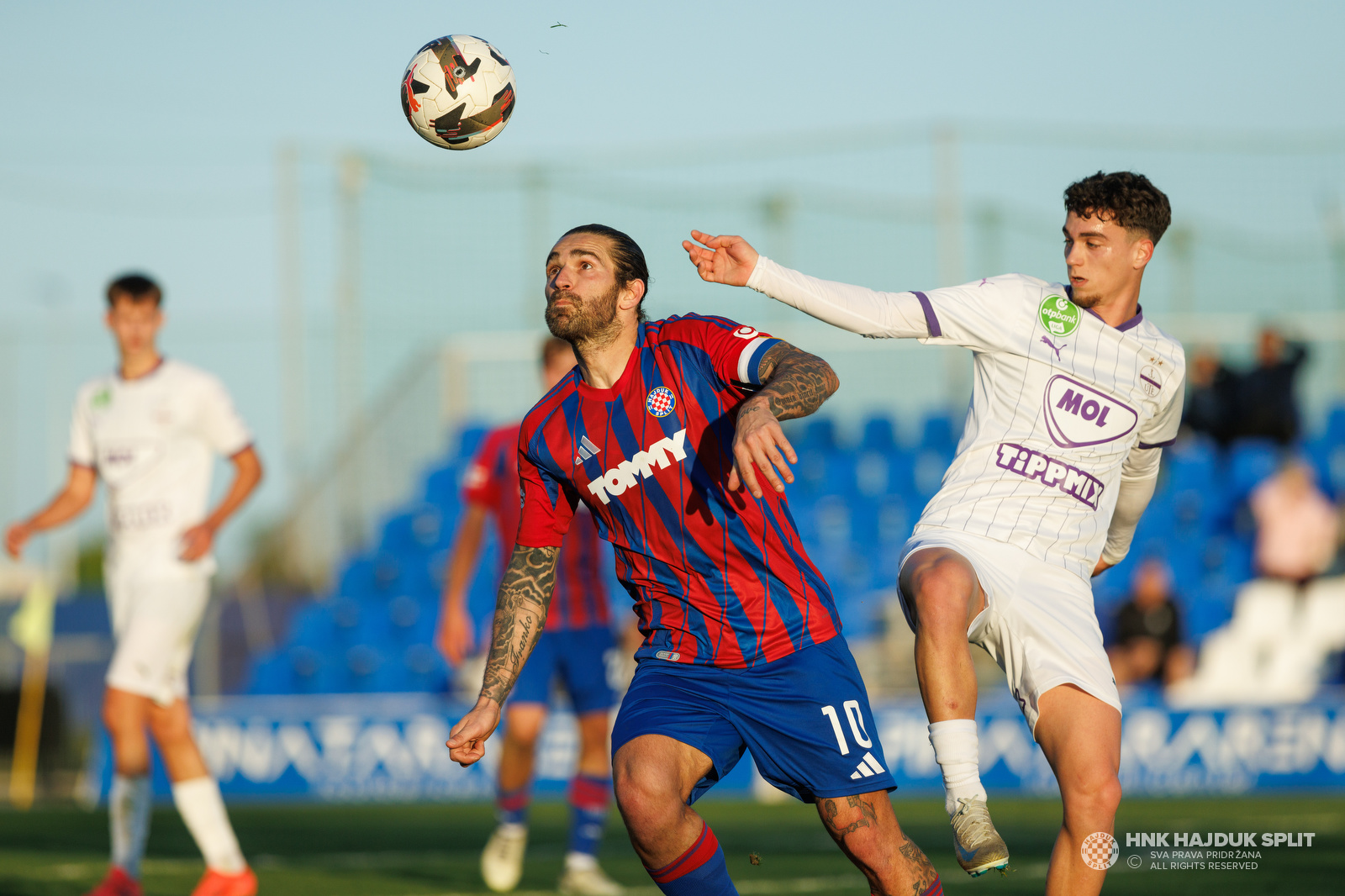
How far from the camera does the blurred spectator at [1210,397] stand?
1509 centimetres

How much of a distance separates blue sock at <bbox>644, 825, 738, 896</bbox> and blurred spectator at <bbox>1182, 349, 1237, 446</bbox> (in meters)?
11.8

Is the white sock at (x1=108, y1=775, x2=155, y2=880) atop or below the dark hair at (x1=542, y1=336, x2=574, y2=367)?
below

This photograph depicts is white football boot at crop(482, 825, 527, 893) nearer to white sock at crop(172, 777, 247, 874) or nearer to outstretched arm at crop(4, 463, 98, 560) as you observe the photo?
white sock at crop(172, 777, 247, 874)

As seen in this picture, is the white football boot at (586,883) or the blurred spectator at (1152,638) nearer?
the white football boot at (586,883)

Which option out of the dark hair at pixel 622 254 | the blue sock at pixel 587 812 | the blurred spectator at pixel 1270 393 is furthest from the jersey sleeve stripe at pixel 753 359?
the blurred spectator at pixel 1270 393

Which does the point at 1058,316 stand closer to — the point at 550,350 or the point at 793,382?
the point at 793,382

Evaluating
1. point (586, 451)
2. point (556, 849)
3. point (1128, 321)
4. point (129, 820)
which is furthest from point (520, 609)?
point (556, 849)

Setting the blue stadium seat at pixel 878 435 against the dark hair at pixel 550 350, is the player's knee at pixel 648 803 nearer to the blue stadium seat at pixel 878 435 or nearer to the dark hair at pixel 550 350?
the dark hair at pixel 550 350

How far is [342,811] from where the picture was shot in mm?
12211

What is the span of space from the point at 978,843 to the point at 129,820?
14.1ft

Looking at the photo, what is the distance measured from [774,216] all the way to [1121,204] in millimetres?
11700

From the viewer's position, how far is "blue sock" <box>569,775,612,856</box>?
7508 millimetres

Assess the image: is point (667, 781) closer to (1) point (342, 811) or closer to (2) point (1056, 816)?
(2) point (1056, 816)

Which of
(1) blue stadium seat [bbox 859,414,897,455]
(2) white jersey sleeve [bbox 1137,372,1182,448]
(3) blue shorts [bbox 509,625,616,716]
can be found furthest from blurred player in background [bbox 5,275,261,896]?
(1) blue stadium seat [bbox 859,414,897,455]
